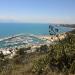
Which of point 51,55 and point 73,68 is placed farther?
point 51,55

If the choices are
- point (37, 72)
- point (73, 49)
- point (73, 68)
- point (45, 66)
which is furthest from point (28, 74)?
point (73, 49)

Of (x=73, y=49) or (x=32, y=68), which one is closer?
(x=32, y=68)

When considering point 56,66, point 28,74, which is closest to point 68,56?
point 56,66

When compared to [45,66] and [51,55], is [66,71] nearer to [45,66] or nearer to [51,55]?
[45,66]

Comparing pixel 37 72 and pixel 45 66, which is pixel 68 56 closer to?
pixel 45 66

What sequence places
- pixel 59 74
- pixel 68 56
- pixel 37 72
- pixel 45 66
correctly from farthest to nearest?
pixel 68 56 < pixel 45 66 < pixel 37 72 < pixel 59 74

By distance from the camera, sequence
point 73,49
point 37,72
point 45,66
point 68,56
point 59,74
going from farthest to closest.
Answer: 1. point 73,49
2. point 68,56
3. point 45,66
4. point 37,72
5. point 59,74

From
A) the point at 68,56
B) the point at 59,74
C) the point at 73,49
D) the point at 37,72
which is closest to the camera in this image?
the point at 59,74
